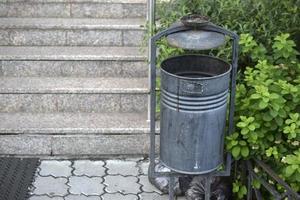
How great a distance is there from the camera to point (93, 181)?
3.86m

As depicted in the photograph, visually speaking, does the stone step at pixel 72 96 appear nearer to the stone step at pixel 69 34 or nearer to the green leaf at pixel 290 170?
the stone step at pixel 69 34

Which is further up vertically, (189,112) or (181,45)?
(181,45)

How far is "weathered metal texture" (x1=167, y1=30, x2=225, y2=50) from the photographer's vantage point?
2.77 metres

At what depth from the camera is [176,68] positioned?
10.3 feet

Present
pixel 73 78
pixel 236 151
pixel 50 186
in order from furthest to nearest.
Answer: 1. pixel 73 78
2. pixel 50 186
3. pixel 236 151

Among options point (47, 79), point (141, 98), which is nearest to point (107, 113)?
point (141, 98)

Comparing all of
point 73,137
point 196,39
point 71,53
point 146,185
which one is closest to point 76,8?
point 71,53

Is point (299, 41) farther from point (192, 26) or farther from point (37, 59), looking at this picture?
point (37, 59)

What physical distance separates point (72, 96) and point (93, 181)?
794 mm

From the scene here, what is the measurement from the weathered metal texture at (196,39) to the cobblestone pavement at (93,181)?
134 cm

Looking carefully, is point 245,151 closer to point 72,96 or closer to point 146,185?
point 146,185

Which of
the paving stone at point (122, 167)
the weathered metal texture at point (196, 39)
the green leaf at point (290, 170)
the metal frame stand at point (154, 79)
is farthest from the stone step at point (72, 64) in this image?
the green leaf at point (290, 170)

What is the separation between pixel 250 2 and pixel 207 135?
50.9 inches

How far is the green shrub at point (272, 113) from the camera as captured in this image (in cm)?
290
